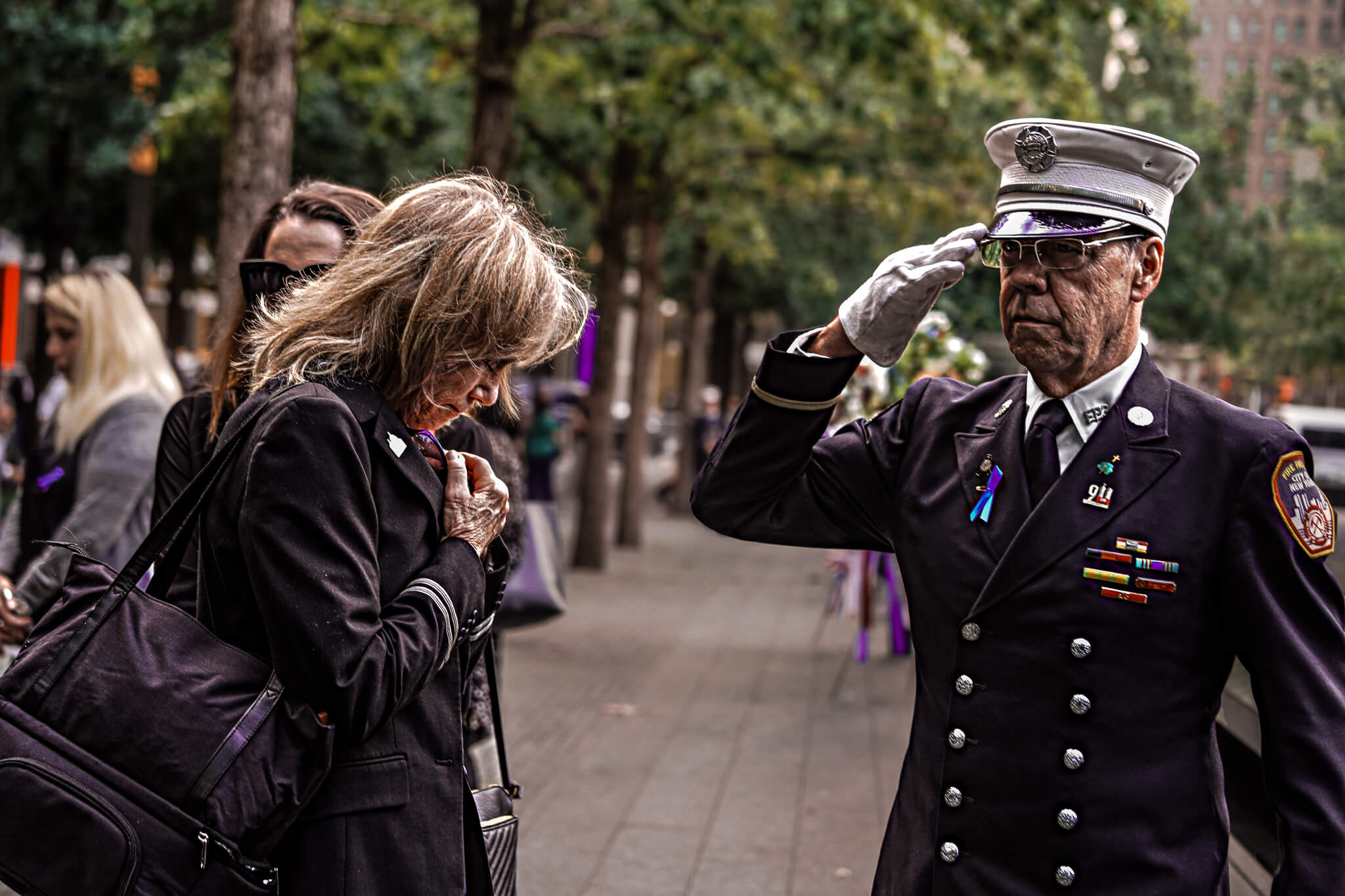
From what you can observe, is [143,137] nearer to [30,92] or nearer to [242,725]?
[30,92]

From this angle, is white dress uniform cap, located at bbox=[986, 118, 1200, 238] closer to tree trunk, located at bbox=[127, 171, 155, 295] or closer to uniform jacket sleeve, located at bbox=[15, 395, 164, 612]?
uniform jacket sleeve, located at bbox=[15, 395, 164, 612]

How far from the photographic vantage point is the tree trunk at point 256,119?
6.31 m

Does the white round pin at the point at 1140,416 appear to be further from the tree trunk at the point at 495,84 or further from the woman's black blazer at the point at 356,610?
the tree trunk at the point at 495,84

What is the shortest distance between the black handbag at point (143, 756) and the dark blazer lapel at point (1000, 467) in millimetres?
1026

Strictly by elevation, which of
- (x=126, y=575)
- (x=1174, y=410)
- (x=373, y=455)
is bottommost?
(x=126, y=575)

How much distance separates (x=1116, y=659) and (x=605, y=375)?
14.7 m

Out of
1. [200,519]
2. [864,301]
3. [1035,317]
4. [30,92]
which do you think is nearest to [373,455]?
[200,519]

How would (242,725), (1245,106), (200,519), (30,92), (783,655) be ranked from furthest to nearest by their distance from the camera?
(1245,106) < (30,92) < (783,655) < (200,519) < (242,725)

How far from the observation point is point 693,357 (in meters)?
24.7

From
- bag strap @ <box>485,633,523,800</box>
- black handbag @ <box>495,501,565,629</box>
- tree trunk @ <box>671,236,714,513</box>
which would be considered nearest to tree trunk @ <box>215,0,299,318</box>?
black handbag @ <box>495,501,565,629</box>

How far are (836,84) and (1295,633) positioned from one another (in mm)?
12941

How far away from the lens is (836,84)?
1454 cm

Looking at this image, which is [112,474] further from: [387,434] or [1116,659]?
[1116,659]

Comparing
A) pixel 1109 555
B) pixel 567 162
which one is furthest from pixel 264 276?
pixel 567 162
